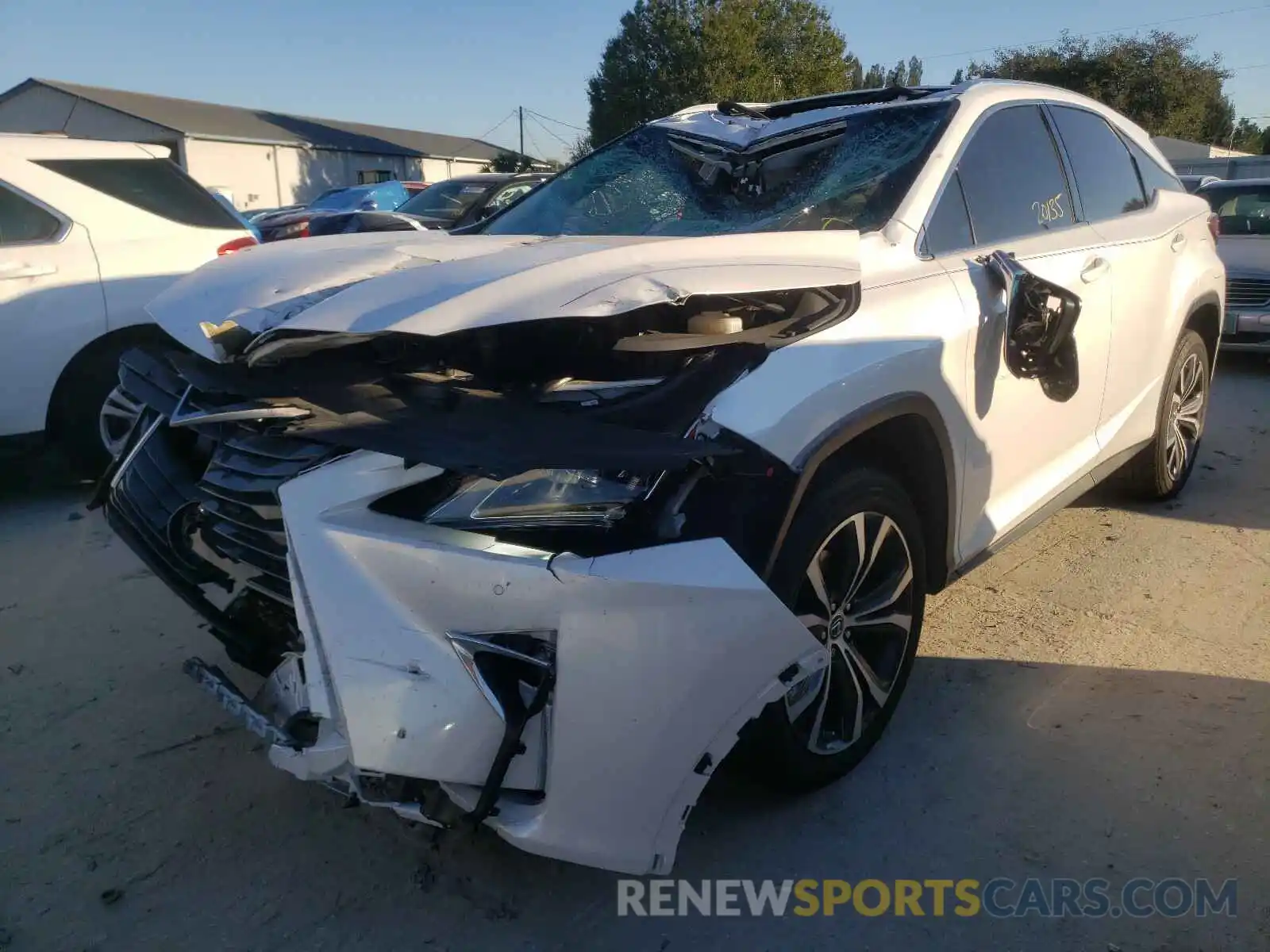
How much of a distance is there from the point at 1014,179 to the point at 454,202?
1137 centimetres

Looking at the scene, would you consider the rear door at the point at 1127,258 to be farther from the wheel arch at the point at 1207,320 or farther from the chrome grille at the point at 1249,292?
the chrome grille at the point at 1249,292

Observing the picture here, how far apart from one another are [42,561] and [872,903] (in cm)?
386

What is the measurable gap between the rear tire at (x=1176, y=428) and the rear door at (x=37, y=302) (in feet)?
17.2

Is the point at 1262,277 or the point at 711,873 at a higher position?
the point at 1262,277

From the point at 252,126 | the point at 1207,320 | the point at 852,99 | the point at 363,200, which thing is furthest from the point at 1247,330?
the point at 252,126

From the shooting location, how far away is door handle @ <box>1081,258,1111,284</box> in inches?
136

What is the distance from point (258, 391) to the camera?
2.29 m

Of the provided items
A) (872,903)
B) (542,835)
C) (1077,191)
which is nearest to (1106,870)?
(872,903)

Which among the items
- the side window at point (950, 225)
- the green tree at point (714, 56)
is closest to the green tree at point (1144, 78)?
the green tree at point (714, 56)

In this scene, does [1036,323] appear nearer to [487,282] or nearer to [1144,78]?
[487,282]

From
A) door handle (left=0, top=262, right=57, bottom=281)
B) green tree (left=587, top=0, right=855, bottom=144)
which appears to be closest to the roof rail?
door handle (left=0, top=262, right=57, bottom=281)

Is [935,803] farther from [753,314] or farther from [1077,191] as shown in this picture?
[1077,191]

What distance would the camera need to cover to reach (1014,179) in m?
3.39

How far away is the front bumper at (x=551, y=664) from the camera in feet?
6.00
